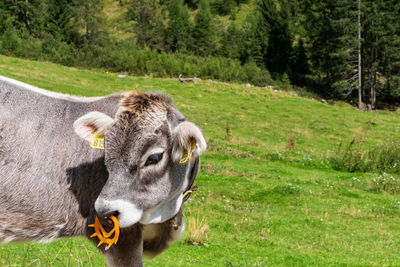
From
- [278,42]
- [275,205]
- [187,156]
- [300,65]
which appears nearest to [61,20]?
[278,42]

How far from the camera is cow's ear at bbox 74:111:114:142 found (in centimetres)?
391

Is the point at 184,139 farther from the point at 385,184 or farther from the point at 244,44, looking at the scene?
the point at 244,44

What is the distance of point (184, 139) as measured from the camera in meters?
3.91

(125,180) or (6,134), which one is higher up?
(6,134)

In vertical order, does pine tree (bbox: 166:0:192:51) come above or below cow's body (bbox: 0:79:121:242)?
below

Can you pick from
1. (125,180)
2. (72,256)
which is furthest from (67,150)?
(72,256)

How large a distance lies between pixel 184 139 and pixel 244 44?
6282 cm

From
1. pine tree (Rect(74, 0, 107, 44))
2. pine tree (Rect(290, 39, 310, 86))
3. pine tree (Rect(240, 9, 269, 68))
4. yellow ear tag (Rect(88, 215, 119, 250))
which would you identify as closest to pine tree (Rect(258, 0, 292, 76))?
pine tree (Rect(240, 9, 269, 68))

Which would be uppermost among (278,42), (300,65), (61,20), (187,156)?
(187,156)

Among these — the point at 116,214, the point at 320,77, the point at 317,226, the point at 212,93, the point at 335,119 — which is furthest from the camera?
the point at 320,77

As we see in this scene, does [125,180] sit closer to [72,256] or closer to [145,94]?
[145,94]

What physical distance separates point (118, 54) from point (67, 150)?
154 feet

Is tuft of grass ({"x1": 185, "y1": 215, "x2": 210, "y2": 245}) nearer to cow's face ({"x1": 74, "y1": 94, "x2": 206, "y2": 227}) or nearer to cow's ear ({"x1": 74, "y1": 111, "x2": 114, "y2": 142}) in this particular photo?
cow's face ({"x1": 74, "y1": 94, "x2": 206, "y2": 227})

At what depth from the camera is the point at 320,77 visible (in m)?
62.4
